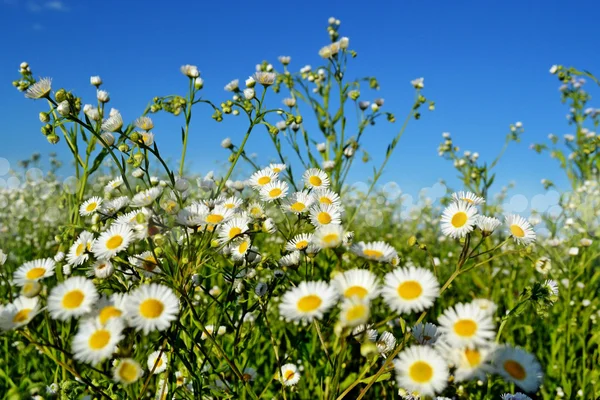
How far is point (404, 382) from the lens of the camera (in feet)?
2.60

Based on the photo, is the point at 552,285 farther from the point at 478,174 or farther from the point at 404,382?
the point at 478,174

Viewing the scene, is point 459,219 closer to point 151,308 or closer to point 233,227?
point 233,227

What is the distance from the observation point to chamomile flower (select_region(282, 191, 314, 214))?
136 centimetres

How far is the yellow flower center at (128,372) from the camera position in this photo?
854 millimetres

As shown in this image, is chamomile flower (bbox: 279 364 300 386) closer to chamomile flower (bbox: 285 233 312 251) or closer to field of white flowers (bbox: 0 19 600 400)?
field of white flowers (bbox: 0 19 600 400)

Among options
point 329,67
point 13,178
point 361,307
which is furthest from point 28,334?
point 13,178

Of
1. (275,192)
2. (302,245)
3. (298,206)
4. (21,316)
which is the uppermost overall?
(275,192)

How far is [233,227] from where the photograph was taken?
1.37 m

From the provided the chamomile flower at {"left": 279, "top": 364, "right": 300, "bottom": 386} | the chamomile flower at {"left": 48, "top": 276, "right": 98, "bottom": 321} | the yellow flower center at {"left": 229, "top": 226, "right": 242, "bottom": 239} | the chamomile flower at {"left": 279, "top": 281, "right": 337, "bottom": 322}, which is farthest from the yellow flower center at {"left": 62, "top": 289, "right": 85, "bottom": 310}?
the chamomile flower at {"left": 279, "top": 364, "right": 300, "bottom": 386}

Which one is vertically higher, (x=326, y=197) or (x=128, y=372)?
(x=326, y=197)

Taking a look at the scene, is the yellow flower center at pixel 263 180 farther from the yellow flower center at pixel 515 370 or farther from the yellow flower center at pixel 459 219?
the yellow flower center at pixel 515 370

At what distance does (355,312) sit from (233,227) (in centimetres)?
67

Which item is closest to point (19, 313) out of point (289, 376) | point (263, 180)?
point (263, 180)

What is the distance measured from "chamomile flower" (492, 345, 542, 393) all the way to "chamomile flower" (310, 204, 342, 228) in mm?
562
